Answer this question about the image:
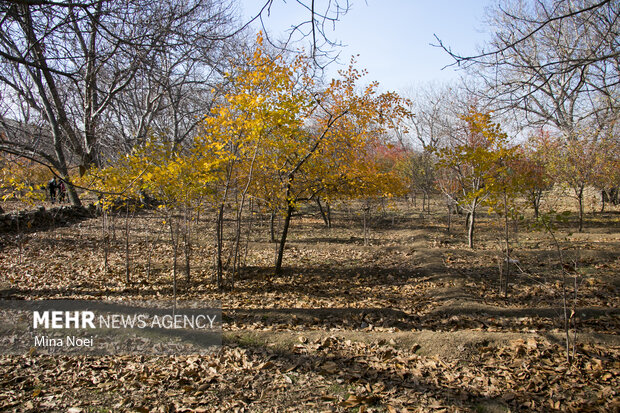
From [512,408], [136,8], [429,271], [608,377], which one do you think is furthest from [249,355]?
[429,271]

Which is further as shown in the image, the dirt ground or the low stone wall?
the low stone wall

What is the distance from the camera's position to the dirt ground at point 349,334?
3.00 m

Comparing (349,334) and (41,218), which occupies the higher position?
(41,218)

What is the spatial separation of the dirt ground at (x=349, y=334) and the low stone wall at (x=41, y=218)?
939mm

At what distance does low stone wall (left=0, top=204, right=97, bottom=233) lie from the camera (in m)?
Result: 11.1

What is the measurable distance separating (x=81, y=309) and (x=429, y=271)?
6.22 meters

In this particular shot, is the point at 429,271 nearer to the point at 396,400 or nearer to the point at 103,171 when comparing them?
the point at 396,400

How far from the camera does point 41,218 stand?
12500mm

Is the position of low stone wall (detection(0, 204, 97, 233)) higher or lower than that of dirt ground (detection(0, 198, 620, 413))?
higher

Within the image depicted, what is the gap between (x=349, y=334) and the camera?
4184 mm

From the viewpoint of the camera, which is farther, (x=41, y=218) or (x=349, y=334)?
(x=41, y=218)

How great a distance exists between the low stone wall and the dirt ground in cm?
94

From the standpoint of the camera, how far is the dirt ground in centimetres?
300

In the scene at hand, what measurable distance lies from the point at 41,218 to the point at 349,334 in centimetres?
1276
